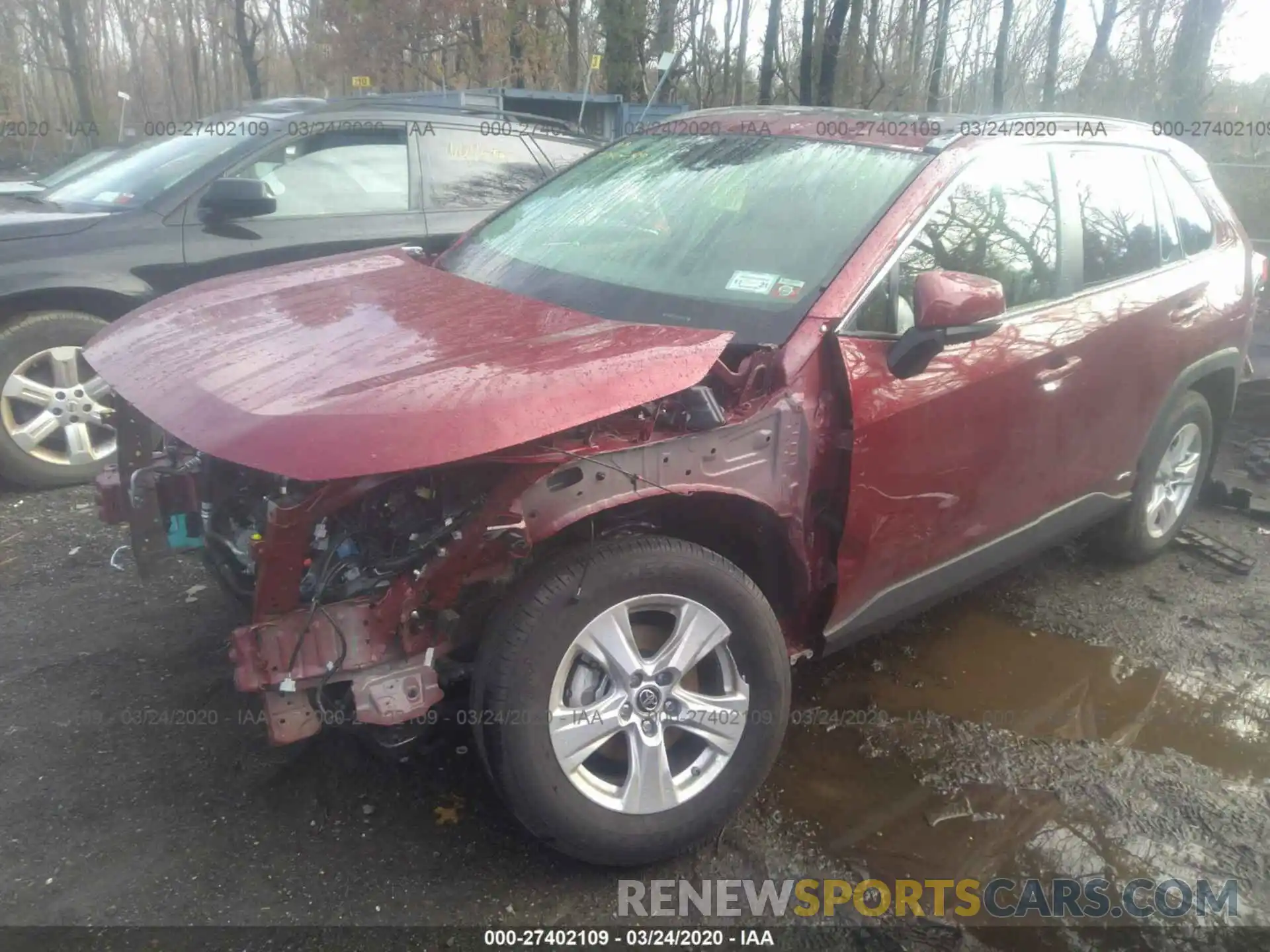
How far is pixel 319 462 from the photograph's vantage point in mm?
1866

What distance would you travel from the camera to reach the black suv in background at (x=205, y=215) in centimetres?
453

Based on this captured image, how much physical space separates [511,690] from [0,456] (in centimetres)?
359

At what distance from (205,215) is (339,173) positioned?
2.68 feet

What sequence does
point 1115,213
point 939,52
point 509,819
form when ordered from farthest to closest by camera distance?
point 939,52 < point 1115,213 < point 509,819

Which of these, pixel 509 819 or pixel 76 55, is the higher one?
pixel 76 55

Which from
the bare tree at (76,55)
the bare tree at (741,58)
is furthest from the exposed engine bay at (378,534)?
the bare tree at (76,55)

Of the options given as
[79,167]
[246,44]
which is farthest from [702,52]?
[79,167]

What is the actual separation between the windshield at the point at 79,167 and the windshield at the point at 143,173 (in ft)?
0.38

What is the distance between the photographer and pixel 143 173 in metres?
5.18

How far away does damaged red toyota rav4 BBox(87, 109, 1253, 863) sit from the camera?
2.14m

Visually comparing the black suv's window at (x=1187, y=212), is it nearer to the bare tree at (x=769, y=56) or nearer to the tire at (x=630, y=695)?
the tire at (x=630, y=695)

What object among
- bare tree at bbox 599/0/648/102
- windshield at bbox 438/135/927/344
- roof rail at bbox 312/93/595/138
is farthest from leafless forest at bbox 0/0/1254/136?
windshield at bbox 438/135/927/344

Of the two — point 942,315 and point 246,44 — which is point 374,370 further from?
point 246,44

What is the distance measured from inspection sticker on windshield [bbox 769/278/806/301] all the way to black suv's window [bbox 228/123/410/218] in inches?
135
